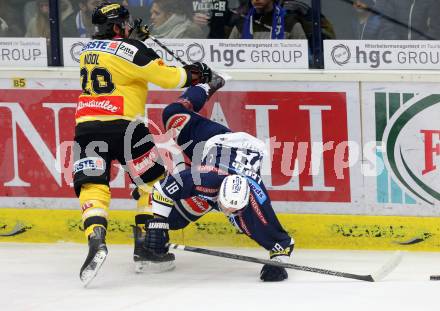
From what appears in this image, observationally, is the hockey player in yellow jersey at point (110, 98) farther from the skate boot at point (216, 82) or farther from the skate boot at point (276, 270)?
the skate boot at point (276, 270)

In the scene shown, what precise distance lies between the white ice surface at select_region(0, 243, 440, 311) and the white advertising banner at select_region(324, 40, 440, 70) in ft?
3.82

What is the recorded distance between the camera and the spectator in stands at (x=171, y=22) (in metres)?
7.89

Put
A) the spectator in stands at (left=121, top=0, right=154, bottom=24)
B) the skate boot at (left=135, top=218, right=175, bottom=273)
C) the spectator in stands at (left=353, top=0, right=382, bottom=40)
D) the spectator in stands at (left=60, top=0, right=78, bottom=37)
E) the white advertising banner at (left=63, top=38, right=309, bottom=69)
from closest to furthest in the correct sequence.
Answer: the skate boot at (left=135, top=218, right=175, bottom=273), the spectator in stands at (left=353, top=0, right=382, bottom=40), the white advertising banner at (left=63, top=38, right=309, bottom=69), the spectator in stands at (left=121, top=0, right=154, bottom=24), the spectator in stands at (left=60, top=0, right=78, bottom=37)

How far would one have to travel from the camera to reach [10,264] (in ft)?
24.7

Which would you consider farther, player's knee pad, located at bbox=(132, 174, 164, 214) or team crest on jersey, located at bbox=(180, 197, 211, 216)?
player's knee pad, located at bbox=(132, 174, 164, 214)

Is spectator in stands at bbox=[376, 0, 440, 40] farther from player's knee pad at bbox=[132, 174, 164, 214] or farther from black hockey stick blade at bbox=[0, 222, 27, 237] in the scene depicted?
black hockey stick blade at bbox=[0, 222, 27, 237]

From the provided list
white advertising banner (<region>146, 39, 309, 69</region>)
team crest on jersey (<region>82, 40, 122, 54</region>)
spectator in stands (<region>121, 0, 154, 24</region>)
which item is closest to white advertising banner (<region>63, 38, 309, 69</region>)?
white advertising banner (<region>146, 39, 309, 69</region>)

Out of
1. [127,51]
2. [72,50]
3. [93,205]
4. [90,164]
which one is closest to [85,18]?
[72,50]

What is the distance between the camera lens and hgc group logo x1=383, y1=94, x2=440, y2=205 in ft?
24.7

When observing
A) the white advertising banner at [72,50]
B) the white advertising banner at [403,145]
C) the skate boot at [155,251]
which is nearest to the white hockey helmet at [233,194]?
the skate boot at [155,251]

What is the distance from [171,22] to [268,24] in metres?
0.64

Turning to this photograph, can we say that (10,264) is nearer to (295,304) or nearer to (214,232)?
(214,232)

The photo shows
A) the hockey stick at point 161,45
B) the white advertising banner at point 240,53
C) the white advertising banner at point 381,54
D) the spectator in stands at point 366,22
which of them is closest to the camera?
the hockey stick at point 161,45

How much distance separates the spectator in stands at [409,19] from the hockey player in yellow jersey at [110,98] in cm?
122
